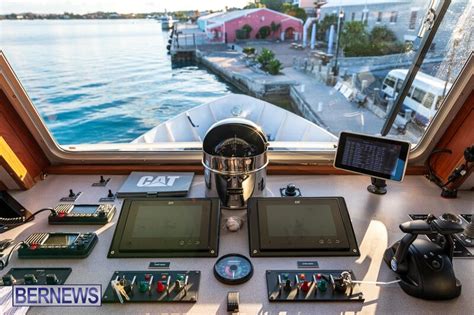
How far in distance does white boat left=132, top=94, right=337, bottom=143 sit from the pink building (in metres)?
0.72

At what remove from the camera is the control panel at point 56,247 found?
111 centimetres

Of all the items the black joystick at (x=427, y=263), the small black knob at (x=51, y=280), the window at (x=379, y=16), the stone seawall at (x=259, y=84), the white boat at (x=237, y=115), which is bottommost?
the white boat at (x=237, y=115)

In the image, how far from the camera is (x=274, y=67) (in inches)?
119

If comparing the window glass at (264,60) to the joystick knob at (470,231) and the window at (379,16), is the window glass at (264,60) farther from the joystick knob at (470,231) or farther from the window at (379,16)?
the joystick knob at (470,231)

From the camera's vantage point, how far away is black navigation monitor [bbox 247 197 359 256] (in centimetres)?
113

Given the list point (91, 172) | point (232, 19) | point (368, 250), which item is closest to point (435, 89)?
point (368, 250)

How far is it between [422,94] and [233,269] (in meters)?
1.50

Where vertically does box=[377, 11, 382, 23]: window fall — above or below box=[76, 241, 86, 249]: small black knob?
above

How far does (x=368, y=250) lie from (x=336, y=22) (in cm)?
156

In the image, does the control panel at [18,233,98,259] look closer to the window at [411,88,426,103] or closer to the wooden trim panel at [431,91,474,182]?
the wooden trim panel at [431,91,474,182]

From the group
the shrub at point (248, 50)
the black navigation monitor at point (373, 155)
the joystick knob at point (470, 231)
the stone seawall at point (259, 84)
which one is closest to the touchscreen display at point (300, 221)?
the black navigation monitor at point (373, 155)

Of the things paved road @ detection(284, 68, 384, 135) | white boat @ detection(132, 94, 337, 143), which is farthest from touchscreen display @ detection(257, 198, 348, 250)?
white boat @ detection(132, 94, 337, 143)

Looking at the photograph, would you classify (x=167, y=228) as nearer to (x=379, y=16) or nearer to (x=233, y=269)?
(x=233, y=269)

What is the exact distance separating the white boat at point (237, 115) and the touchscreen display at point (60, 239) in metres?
1.47
